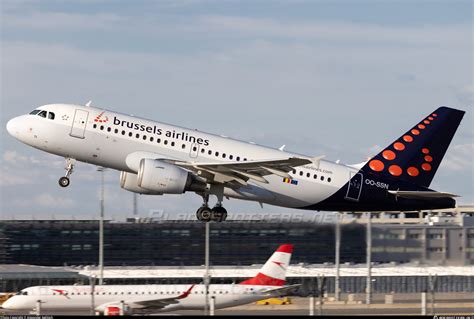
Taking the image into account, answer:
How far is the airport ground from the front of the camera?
54.9m

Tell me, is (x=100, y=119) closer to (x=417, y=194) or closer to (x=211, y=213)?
(x=211, y=213)

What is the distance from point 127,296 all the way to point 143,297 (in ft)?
2.68

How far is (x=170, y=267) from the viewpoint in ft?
249

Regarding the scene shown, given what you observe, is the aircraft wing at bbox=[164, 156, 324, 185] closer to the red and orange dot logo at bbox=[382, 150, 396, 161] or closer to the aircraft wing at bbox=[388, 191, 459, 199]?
the aircraft wing at bbox=[388, 191, 459, 199]

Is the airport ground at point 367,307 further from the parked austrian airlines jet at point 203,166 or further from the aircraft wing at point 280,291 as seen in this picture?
the parked austrian airlines jet at point 203,166

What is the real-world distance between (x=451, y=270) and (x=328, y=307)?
6.84 meters

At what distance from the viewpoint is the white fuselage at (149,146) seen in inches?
1903

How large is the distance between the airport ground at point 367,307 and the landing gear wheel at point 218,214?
18.1ft

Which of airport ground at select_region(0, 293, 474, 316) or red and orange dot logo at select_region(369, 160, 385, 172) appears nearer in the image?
red and orange dot logo at select_region(369, 160, 385, 172)

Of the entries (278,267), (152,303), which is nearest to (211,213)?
(152,303)

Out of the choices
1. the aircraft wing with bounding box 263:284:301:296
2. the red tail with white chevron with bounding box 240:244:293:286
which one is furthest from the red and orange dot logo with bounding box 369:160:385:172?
the aircraft wing with bounding box 263:284:301:296

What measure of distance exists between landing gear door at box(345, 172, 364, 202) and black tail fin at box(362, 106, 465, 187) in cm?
132

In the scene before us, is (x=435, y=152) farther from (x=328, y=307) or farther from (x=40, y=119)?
(x=40, y=119)

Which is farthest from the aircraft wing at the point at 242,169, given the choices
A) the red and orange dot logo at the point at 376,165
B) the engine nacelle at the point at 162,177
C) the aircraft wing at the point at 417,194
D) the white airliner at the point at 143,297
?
the white airliner at the point at 143,297
